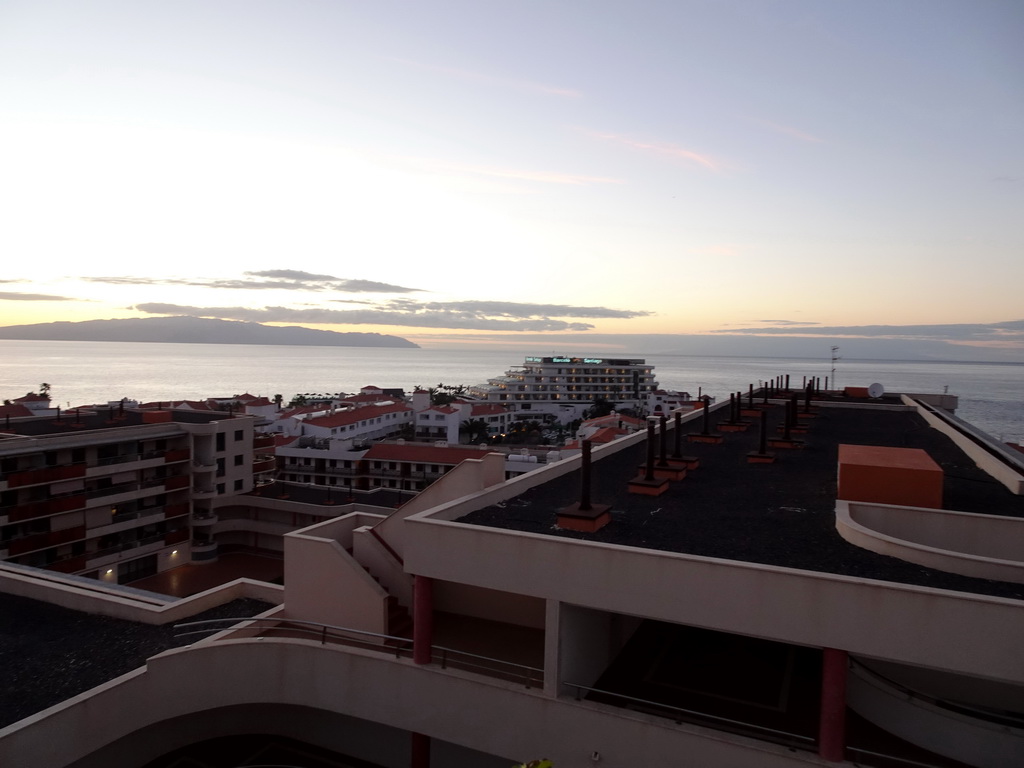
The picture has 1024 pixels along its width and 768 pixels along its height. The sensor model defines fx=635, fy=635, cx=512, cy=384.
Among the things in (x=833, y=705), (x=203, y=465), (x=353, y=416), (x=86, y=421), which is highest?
(x=833, y=705)

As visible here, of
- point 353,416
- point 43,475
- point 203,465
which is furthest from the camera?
point 353,416

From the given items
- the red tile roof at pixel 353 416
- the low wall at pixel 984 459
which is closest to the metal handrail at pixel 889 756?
the low wall at pixel 984 459

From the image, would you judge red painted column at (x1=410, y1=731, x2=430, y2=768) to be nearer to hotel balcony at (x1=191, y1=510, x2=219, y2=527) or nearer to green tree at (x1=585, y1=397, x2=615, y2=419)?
hotel balcony at (x1=191, y1=510, x2=219, y2=527)

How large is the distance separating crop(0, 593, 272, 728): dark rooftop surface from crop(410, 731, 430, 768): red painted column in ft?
16.9

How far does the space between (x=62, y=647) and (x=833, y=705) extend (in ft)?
42.3

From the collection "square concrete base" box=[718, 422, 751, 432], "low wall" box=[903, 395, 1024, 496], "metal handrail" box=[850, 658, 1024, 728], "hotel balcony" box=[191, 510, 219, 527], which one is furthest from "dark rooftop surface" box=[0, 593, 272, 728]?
"hotel balcony" box=[191, 510, 219, 527]

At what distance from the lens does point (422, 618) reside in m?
9.51

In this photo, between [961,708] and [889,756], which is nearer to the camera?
[889,756]

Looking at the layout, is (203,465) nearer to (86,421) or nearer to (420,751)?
(86,421)

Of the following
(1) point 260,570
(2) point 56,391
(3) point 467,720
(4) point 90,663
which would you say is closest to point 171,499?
(1) point 260,570

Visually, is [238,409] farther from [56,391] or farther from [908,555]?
[56,391]

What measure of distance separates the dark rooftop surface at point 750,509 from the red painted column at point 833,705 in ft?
3.67

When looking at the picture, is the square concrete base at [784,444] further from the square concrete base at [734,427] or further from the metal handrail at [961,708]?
the metal handrail at [961,708]

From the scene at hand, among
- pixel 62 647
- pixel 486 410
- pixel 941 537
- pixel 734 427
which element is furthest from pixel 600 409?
pixel 62 647
